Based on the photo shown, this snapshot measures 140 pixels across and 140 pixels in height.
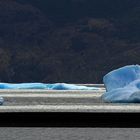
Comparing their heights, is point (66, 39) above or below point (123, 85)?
below

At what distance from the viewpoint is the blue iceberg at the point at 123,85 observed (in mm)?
7159

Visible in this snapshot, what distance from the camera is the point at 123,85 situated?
8406 millimetres

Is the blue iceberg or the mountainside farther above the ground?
the blue iceberg

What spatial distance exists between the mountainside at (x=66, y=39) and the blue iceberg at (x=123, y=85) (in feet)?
130

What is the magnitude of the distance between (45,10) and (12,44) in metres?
10.1

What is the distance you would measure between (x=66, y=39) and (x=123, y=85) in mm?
46734

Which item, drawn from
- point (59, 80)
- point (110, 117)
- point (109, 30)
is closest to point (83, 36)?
point (109, 30)

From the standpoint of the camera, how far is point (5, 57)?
5081cm

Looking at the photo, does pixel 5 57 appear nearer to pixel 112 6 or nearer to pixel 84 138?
pixel 112 6

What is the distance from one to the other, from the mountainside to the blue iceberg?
39.5 meters

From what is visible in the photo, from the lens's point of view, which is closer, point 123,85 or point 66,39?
point 123,85

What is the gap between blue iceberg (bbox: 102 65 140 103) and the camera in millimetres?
7159

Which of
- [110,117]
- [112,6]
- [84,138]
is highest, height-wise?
[84,138]

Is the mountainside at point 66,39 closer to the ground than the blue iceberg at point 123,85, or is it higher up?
closer to the ground
